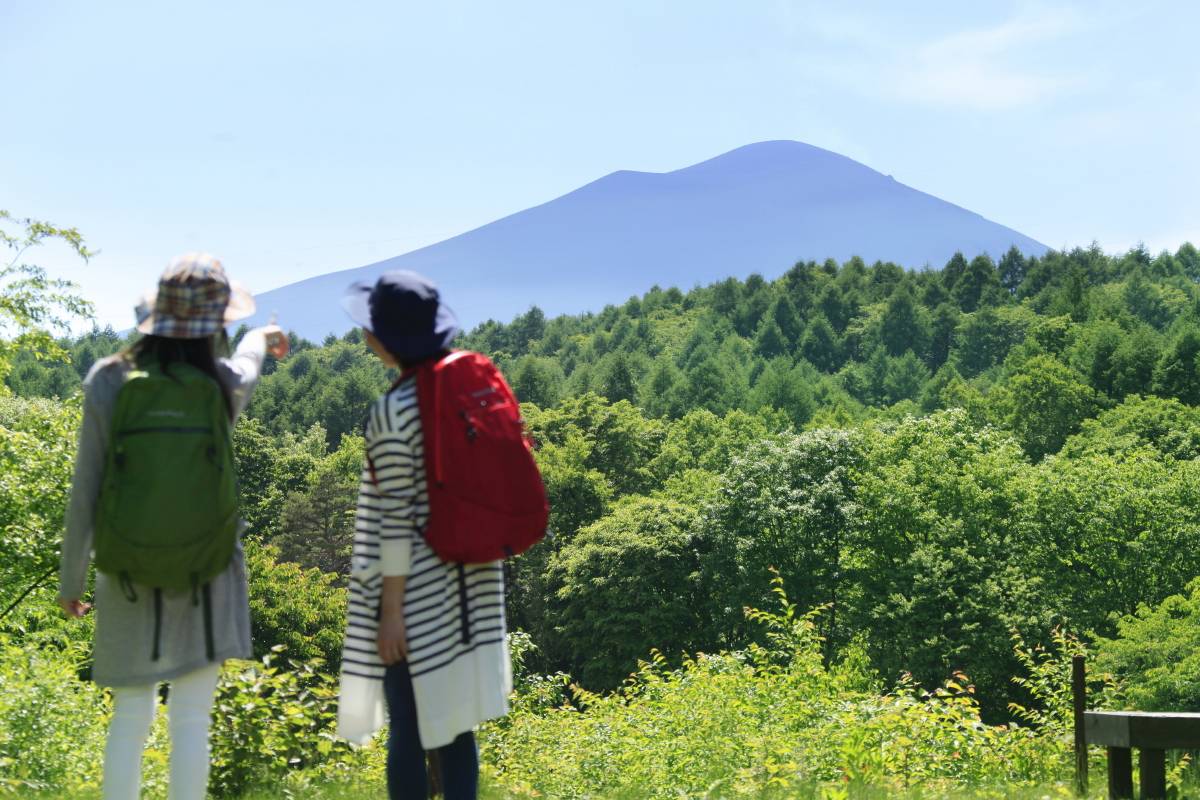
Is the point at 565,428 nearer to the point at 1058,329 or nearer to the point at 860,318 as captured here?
the point at 1058,329

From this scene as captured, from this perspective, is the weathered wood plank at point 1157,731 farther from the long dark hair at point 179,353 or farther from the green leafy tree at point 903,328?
the green leafy tree at point 903,328

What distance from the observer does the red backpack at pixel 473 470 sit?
3.26 m

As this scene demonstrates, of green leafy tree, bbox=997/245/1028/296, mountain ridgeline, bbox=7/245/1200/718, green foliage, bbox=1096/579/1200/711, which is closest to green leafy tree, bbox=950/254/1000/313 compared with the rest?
green leafy tree, bbox=997/245/1028/296

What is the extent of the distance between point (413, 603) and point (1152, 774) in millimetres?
3640

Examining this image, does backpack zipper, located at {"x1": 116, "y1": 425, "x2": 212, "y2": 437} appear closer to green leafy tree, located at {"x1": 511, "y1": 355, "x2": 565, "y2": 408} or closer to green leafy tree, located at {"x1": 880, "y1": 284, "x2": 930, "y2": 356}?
green leafy tree, located at {"x1": 511, "y1": 355, "x2": 565, "y2": 408}

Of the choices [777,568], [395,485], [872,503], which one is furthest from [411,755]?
[872,503]

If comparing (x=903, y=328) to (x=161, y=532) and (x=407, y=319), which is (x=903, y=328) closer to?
(x=407, y=319)

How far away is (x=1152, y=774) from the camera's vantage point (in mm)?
5172

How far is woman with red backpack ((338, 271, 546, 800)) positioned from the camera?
3.28 meters

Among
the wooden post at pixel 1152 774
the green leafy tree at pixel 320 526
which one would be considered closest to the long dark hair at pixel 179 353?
the wooden post at pixel 1152 774

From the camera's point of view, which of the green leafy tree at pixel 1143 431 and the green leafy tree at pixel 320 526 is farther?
the green leafy tree at pixel 320 526

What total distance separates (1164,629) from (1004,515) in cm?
1111

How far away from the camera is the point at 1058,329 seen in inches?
2835

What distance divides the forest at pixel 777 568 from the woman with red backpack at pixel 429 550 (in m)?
2.23
